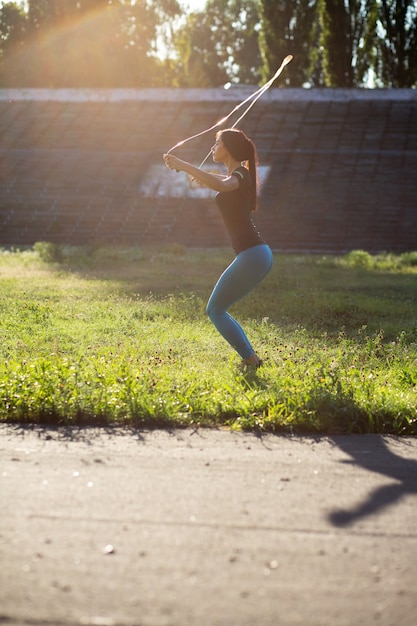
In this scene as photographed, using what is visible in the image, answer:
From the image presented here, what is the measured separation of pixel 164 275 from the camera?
15.7 meters

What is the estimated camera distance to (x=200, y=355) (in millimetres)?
7875

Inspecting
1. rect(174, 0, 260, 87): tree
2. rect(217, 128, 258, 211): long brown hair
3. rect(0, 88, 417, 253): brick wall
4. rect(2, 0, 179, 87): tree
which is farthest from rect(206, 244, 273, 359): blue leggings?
rect(174, 0, 260, 87): tree

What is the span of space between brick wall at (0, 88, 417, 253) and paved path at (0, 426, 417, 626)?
1842cm

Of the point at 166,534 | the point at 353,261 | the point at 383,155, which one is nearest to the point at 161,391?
the point at 166,534

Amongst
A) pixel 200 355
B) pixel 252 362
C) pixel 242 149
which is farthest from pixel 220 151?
pixel 200 355

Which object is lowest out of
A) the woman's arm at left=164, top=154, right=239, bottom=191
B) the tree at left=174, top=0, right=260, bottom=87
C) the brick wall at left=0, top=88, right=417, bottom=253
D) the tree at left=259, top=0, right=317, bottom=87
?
the tree at left=174, top=0, right=260, bottom=87

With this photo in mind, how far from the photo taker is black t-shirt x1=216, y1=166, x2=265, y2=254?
6812mm

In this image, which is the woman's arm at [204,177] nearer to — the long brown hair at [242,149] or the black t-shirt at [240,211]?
the black t-shirt at [240,211]

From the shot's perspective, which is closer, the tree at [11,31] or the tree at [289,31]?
the tree at [289,31]

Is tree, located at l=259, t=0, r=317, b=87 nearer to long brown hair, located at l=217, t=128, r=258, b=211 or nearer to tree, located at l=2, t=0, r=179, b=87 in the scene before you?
tree, located at l=2, t=0, r=179, b=87

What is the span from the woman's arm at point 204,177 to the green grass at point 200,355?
147 centimetres

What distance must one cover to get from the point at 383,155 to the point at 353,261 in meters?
11.5

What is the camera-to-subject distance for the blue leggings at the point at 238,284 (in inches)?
271

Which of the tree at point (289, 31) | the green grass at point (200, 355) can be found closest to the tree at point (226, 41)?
the tree at point (289, 31)
